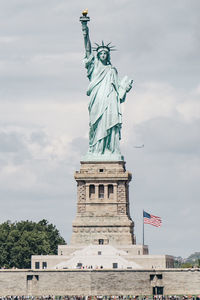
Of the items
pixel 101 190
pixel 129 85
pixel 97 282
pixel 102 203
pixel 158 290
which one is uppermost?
pixel 129 85

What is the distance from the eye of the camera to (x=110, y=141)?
359ft

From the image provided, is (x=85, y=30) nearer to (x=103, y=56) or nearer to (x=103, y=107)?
(x=103, y=56)

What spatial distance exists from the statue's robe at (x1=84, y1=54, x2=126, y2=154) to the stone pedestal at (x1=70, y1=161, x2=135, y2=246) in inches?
93.3

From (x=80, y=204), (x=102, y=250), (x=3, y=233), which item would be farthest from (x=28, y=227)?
(x=102, y=250)

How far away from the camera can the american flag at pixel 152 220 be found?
342 ft

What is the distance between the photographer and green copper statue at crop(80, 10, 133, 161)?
4294 inches

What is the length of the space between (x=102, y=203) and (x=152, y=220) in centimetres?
612

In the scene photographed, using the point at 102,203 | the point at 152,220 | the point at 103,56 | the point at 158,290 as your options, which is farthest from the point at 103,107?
the point at 158,290

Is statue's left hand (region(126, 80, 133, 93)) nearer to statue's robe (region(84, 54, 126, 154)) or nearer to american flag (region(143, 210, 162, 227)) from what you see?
statue's robe (region(84, 54, 126, 154))

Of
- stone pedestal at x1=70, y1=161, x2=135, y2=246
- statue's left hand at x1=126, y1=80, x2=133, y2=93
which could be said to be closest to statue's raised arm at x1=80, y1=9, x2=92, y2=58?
statue's left hand at x1=126, y1=80, x2=133, y2=93

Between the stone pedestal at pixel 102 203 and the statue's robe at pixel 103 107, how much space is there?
2370 millimetres

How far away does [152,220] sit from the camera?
342 feet

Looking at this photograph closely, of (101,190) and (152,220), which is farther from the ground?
(101,190)

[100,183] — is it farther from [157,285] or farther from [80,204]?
[157,285]
